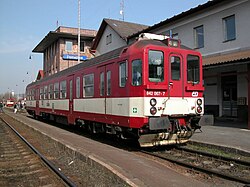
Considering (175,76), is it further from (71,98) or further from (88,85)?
(71,98)

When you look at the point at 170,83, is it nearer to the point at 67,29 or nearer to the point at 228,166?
the point at 228,166

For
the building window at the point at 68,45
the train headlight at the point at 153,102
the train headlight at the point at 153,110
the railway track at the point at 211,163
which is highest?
the building window at the point at 68,45

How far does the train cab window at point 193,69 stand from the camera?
9.44 m

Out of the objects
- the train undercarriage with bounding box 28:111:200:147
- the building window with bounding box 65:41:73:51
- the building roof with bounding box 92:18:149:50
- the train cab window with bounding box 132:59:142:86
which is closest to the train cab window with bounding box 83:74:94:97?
the train undercarriage with bounding box 28:111:200:147

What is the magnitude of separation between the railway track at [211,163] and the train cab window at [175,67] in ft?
7.44

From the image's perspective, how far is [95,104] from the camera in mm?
11141

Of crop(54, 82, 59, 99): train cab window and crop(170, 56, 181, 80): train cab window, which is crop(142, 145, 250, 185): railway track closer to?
crop(170, 56, 181, 80): train cab window

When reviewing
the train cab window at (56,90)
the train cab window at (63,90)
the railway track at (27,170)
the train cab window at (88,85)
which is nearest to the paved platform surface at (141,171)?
the railway track at (27,170)

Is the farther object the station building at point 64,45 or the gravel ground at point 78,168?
the station building at point 64,45

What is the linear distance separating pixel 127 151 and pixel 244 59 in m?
6.50

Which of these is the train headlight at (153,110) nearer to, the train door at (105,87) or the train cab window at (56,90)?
the train door at (105,87)

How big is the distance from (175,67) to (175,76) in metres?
0.28

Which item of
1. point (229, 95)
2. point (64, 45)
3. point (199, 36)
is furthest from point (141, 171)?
point (64, 45)

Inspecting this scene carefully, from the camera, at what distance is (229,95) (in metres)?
18.0
